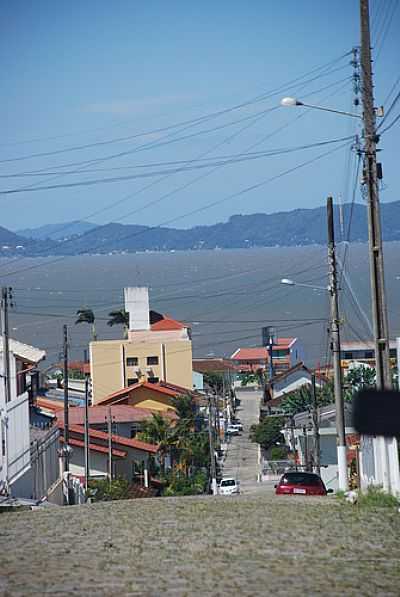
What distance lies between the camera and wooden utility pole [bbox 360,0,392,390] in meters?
21.9

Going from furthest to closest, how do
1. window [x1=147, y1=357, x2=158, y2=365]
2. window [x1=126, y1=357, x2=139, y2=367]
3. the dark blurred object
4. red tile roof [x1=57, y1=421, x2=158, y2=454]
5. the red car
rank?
window [x1=147, y1=357, x2=158, y2=365] < window [x1=126, y1=357, x2=139, y2=367] < red tile roof [x1=57, y1=421, x2=158, y2=454] < the red car < the dark blurred object

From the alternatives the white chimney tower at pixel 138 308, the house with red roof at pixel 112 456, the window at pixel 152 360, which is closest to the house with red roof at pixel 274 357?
the white chimney tower at pixel 138 308

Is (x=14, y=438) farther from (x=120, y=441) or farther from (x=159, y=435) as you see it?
(x=159, y=435)

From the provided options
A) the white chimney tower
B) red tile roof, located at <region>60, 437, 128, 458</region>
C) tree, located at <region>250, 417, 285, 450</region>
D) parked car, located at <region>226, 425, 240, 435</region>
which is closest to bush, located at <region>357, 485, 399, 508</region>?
red tile roof, located at <region>60, 437, 128, 458</region>

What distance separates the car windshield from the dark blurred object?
23995 mm

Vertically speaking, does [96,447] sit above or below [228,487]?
above

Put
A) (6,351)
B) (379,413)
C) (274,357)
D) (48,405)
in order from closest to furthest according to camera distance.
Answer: (379,413) < (6,351) < (48,405) < (274,357)

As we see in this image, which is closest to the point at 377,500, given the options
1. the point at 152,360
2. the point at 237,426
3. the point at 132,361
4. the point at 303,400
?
the point at 303,400

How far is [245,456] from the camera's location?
71.5m

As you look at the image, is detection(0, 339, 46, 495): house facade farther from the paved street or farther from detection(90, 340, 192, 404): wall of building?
detection(90, 340, 192, 404): wall of building

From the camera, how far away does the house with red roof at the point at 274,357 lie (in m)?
129

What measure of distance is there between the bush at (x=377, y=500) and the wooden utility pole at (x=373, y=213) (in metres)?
2.16

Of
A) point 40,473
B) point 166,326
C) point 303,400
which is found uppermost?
point 166,326

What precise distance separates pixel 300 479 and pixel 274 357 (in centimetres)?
10185
